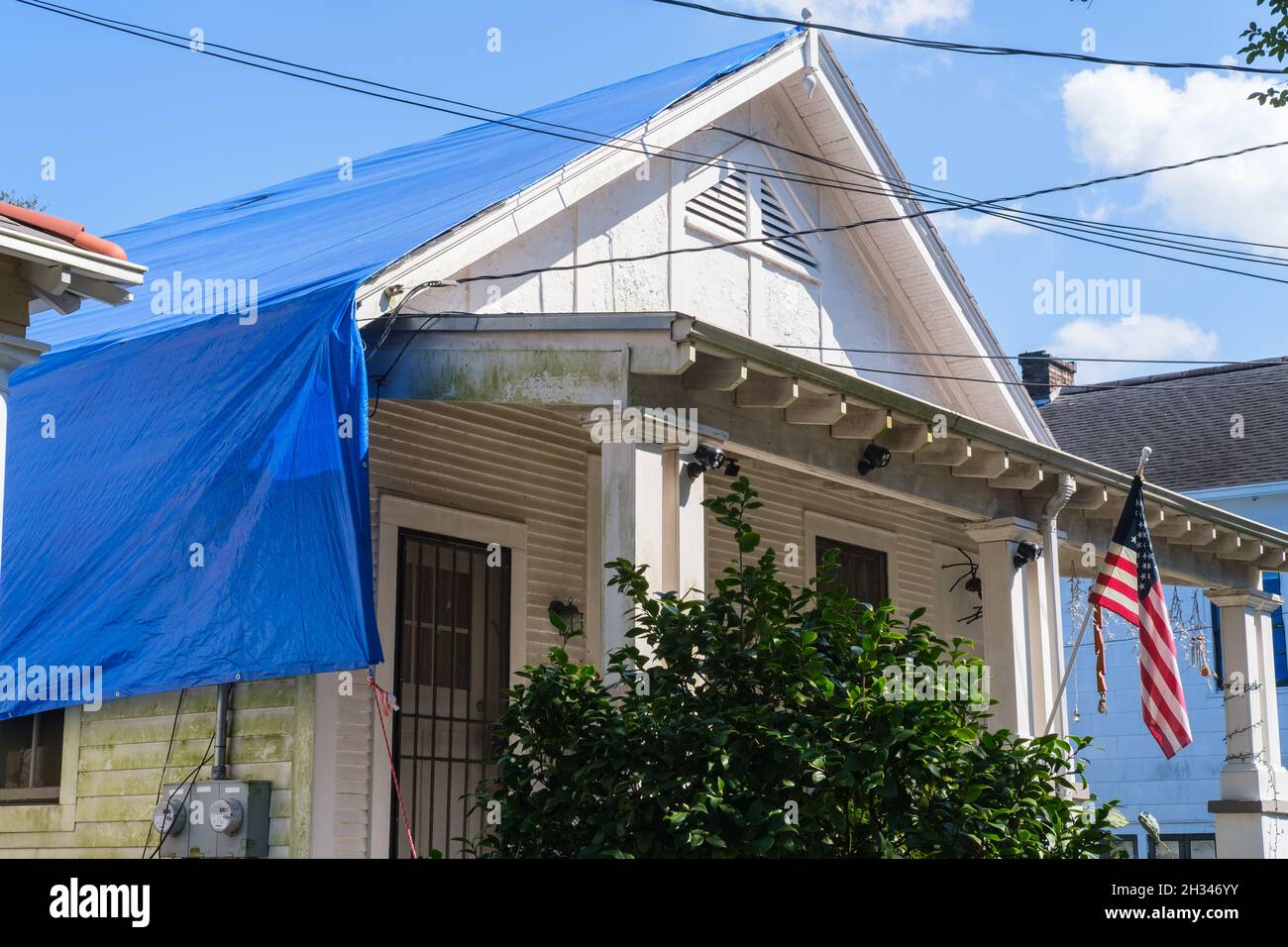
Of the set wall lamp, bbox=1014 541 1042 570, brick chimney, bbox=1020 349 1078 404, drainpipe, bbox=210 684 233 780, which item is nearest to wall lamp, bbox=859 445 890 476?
wall lamp, bbox=1014 541 1042 570

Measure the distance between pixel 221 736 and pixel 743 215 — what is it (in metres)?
6.17

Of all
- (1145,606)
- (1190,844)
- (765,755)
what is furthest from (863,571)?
(1190,844)

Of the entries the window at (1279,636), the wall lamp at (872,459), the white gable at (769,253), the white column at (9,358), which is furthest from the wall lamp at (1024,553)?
the window at (1279,636)

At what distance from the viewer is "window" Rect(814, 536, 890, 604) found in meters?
13.7

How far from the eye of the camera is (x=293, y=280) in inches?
371

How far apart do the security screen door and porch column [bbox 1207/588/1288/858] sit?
7.02 metres

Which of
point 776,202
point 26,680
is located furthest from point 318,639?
point 776,202

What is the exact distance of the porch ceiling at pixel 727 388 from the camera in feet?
26.7

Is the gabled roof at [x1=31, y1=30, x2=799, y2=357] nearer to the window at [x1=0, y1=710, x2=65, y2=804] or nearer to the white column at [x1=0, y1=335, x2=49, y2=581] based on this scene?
the white column at [x1=0, y1=335, x2=49, y2=581]

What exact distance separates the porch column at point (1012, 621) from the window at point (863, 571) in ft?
7.59

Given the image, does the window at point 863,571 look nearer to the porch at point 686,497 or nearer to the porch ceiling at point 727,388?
the porch at point 686,497

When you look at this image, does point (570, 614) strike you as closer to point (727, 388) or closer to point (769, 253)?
point (727, 388)
